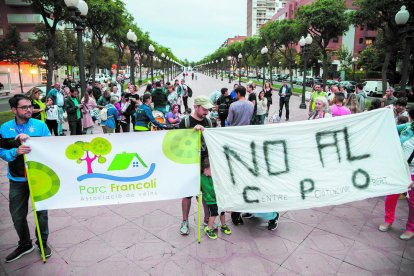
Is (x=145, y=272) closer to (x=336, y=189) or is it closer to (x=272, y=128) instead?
(x=272, y=128)

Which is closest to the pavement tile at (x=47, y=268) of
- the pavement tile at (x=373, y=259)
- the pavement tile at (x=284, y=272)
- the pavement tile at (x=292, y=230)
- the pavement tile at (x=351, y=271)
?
the pavement tile at (x=284, y=272)

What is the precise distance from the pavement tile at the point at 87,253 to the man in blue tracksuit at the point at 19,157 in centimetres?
26

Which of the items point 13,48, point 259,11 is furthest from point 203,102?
point 259,11

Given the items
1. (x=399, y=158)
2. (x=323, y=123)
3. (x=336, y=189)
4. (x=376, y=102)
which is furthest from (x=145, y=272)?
(x=376, y=102)

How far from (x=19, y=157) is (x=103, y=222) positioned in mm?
1764

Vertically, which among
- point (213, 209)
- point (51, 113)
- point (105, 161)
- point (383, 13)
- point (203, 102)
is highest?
point (383, 13)

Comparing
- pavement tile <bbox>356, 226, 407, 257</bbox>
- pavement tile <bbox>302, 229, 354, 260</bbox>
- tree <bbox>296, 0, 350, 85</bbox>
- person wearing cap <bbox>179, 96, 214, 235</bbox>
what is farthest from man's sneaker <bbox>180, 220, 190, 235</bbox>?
tree <bbox>296, 0, 350, 85</bbox>

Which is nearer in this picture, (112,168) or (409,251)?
(112,168)

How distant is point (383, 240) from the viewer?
13.3ft

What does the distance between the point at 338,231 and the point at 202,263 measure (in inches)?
88.0

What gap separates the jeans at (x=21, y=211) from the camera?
136 inches

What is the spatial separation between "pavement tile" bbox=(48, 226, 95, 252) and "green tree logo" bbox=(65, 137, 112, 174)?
1192 mm

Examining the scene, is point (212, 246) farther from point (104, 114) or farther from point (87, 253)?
point (104, 114)

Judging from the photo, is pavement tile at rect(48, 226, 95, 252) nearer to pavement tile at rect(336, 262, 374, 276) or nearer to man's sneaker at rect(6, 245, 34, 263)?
man's sneaker at rect(6, 245, 34, 263)
